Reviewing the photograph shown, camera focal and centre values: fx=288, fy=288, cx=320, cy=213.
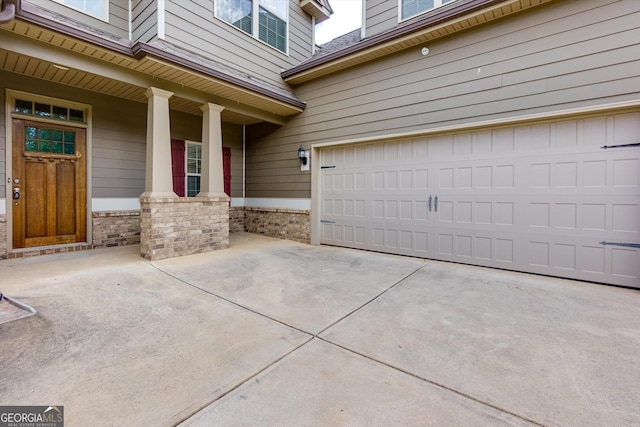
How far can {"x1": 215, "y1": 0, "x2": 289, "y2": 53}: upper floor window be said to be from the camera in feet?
19.2

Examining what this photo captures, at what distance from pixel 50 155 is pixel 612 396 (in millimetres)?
7517

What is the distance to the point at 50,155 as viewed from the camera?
505cm

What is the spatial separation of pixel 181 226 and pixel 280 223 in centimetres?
242

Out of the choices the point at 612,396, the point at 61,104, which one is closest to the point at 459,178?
the point at 612,396

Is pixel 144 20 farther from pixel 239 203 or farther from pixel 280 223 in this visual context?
pixel 280 223

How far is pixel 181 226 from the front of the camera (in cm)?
503

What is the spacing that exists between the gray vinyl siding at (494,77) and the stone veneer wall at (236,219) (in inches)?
93.4

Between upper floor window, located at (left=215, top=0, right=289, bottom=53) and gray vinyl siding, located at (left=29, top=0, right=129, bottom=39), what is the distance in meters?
1.71

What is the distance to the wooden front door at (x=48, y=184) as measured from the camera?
4754mm

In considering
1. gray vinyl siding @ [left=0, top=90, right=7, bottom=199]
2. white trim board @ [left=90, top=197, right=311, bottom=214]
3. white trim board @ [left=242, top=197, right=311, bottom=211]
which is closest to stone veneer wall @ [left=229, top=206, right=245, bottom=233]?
white trim board @ [left=90, top=197, right=311, bottom=214]

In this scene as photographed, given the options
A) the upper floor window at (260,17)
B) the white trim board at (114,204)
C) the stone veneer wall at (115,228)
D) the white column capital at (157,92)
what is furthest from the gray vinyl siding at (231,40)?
the stone veneer wall at (115,228)

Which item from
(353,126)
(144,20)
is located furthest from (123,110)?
(353,126)

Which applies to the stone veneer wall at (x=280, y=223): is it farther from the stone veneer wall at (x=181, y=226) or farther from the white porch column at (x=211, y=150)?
the white porch column at (x=211, y=150)

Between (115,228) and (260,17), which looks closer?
(115,228)
